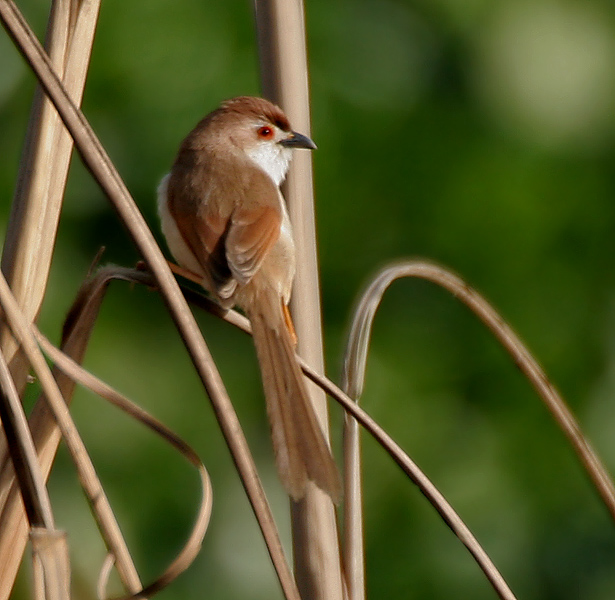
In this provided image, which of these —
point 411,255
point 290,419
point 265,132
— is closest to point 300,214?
point 290,419

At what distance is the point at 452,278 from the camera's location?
2.28 m

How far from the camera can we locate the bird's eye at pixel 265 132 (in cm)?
356

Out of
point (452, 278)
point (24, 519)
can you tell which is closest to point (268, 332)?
point (452, 278)

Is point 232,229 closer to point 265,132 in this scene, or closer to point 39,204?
point 265,132

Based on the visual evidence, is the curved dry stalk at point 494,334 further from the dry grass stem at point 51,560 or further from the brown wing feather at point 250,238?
the dry grass stem at point 51,560

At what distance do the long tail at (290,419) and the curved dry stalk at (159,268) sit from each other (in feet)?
0.72

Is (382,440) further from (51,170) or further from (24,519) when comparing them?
(51,170)

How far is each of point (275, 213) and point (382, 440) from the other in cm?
136

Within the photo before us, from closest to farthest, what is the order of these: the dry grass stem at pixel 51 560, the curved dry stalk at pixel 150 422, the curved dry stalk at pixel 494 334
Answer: the dry grass stem at pixel 51 560 < the curved dry stalk at pixel 150 422 < the curved dry stalk at pixel 494 334

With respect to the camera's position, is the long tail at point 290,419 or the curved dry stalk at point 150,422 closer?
the curved dry stalk at point 150,422

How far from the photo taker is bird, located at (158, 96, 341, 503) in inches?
78.2

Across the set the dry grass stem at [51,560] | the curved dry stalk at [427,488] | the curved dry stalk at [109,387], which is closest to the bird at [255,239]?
the curved dry stalk at [427,488]

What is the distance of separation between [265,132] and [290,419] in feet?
5.92

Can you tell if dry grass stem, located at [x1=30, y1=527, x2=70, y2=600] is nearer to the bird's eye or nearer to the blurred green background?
the bird's eye
